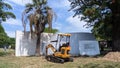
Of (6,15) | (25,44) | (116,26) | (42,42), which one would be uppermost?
(6,15)

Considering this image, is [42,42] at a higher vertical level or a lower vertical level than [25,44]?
higher

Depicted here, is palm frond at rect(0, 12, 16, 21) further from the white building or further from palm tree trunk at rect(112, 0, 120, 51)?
palm tree trunk at rect(112, 0, 120, 51)

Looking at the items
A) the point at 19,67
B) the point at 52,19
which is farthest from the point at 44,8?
the point at 19,67

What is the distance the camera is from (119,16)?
21156mm

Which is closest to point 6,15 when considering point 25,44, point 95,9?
point 25,44

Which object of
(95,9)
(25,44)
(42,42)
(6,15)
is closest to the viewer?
(95,9)

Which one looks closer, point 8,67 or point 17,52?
point 8,67

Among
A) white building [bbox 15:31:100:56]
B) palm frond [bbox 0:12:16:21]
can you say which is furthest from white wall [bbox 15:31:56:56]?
palm frond [bbox 0:12:16:21]

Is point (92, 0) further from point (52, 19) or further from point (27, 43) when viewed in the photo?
point (27, 43)

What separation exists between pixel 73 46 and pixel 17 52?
5569 millimetres

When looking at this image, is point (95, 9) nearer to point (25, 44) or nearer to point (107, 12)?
point (107, 12)

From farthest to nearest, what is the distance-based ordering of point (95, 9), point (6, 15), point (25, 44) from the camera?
1. point (6, 15)
2. point (25, 44)
3. point (95, 9)

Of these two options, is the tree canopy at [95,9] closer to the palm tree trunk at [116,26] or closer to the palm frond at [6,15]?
the palm tree trunk at [116,26]

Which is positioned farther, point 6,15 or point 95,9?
point 6,15
